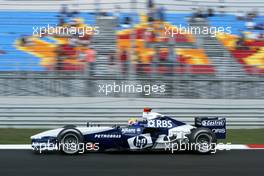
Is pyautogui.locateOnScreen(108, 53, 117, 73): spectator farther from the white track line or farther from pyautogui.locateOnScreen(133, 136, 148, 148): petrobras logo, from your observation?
pyautogui.locateOnScreen(133, 136, 148, 148): petrobras logo

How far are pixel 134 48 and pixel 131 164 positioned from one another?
7.23 m

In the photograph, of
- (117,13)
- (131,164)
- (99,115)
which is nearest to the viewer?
(131,164)

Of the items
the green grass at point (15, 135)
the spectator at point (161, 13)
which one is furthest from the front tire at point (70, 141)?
the spectator at point (161, 13)

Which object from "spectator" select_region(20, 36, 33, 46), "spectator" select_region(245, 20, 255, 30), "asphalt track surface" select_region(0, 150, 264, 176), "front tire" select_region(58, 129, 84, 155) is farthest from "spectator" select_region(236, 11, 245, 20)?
"front tire" select_region(58, 129, 84, 155)

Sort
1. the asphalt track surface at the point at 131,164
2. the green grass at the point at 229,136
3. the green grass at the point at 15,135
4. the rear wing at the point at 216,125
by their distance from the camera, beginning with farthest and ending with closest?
1. the green grass at the point at 229,136
2. the green grass at the point at 15,135
3. the rear wing at the point at 216,125
4. the asphalt track surface at the point at 131,164

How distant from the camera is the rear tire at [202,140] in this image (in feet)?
32.8

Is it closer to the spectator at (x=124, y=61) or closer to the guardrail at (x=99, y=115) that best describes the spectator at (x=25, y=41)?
the guardrail at (x=99, y=115)

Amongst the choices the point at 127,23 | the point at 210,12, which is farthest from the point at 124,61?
the point at 210,12

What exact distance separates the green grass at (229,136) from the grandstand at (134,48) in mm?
1241

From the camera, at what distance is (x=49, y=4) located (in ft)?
56.5

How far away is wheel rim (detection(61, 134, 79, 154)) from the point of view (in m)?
9.74

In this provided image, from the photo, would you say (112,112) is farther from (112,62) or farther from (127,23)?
(127,23)
